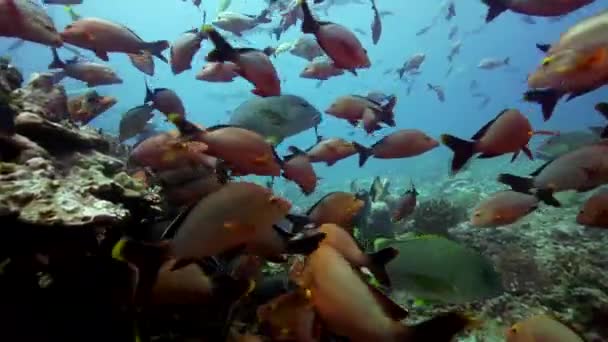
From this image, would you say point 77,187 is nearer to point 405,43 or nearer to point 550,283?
point 550,283

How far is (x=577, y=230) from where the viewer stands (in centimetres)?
823

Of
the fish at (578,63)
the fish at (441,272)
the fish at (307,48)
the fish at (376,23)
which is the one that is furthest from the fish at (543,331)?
the fish at (307,48)

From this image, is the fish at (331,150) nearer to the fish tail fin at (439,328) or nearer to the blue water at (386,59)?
the fish tail fin at (439,328)

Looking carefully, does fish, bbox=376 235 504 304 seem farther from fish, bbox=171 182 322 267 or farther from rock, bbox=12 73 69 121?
rock, bbox=12 73 69 121

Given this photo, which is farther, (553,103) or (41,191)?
(553,103)

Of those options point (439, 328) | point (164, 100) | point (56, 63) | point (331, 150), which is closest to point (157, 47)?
point (164, 100)

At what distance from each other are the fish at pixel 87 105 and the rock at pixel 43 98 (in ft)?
Answer: 2.39

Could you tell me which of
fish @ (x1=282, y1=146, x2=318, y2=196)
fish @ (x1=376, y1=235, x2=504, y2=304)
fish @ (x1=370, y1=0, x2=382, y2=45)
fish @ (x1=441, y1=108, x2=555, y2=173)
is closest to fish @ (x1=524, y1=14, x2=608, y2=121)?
fish @ (x1=441, y1=108, x2=555, y2=173)

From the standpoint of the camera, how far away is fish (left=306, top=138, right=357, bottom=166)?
5.42 metres

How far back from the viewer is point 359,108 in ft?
18.4

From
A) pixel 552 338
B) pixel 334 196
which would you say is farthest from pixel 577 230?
pixel 552 338

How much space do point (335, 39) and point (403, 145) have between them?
66.9 inches

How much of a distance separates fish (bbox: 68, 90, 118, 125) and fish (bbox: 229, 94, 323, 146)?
220 centimetres

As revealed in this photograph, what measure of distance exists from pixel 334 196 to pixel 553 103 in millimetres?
2113
